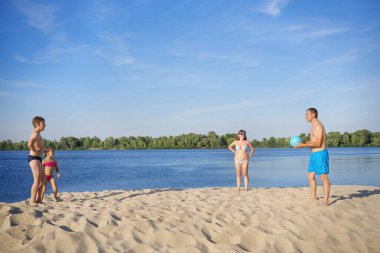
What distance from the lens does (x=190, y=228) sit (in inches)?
202

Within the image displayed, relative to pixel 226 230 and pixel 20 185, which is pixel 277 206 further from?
pixel 20 185

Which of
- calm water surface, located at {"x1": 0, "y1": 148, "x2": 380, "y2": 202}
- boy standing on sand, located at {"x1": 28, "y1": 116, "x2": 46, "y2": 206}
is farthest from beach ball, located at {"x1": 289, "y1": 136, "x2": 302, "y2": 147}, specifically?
calm water surface, located at {"x1": 0, "y1": 148, "x2": 380, "y2": 202}

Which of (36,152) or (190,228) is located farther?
(36,152)

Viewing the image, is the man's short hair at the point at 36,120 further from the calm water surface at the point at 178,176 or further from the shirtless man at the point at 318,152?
the calm water surface at the point at 178,176

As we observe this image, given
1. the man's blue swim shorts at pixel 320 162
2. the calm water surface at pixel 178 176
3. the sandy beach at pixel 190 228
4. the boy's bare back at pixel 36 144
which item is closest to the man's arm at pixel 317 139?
the man's blue swim shorts at pixel 320 162

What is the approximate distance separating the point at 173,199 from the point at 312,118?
3.94 m

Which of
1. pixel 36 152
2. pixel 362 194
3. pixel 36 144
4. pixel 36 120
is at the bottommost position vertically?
pixel 362 194

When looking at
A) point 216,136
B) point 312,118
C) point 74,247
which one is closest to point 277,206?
point 312,118

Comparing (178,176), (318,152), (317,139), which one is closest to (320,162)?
(318,152)

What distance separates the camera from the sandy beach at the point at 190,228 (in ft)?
14.4

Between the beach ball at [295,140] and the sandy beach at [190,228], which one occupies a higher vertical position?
the beach ball at [295,140]

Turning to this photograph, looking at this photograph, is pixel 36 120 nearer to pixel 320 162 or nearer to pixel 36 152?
pixel 36 152

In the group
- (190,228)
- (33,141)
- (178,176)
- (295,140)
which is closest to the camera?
(190,228)

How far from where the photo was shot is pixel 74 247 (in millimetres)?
4223
